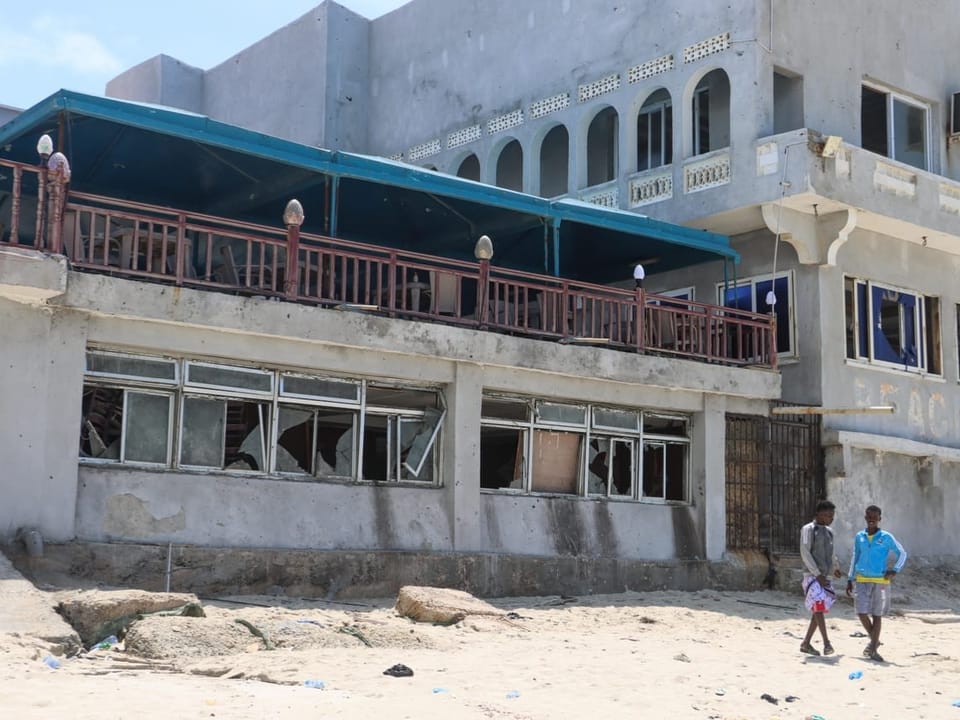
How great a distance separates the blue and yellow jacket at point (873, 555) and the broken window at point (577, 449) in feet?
15.7

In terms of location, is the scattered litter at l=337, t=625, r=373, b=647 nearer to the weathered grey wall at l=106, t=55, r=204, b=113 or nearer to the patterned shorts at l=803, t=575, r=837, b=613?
the patterned shorts at l=803, t=575, r=837, b=613

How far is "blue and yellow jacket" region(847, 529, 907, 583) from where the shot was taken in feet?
37.1

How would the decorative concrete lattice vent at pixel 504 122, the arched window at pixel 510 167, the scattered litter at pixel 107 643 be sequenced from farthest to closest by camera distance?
the arched window at pixel 510 167 < the decorative concrete lattice vent at pixel 504 122 < the scattered litter at pixel 107 643

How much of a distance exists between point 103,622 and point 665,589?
791 cm

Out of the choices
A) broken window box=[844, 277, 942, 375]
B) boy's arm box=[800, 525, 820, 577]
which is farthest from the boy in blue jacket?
broken window box=[844, 277, 942, 375]

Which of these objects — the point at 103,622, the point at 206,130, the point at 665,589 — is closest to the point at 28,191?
the point at 206,130

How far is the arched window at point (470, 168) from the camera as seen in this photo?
2270 cm

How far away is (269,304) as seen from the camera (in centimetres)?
1289

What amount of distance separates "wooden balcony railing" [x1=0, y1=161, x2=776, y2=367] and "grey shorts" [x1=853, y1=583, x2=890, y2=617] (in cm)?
503

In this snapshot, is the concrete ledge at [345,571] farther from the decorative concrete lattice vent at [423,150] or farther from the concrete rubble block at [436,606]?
the decorative concrete lattice vent at [423,150]

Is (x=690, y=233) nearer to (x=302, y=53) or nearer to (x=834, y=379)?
(x=834, y=379)

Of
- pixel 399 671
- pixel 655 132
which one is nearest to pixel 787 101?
pixel 655 132

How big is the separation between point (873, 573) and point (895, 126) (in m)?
11.1

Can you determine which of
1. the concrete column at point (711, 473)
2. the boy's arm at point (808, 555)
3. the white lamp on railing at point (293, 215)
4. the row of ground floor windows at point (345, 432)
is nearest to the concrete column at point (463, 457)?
the row of ground floor windows at point (345, 432)
